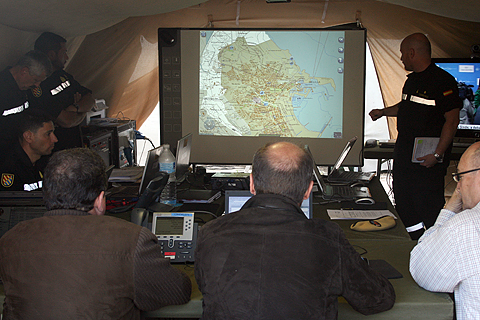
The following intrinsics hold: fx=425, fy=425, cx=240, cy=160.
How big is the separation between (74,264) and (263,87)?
2.88 meters

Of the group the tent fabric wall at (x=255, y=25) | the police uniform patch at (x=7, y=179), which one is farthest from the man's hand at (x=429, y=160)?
the police uniform patch at (x=7, y=179)

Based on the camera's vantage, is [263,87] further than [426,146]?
Yes

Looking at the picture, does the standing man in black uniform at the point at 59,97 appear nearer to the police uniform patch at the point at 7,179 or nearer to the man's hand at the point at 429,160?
the police uniform patch at the point at 7,179

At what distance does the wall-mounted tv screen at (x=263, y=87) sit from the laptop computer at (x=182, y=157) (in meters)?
0.61

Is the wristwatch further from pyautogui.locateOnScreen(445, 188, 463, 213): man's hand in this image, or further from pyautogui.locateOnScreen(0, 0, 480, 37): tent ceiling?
pyautogui.locateOnScreen(445, 188, 463, 213): man's hand

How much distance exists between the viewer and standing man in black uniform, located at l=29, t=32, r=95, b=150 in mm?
3934

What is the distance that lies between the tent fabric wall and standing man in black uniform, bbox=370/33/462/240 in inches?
68.3

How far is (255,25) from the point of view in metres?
5.12

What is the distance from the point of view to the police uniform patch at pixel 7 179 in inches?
110

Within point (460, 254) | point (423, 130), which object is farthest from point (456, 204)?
point (423, 130)

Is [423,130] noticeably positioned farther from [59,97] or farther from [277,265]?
[59,97]

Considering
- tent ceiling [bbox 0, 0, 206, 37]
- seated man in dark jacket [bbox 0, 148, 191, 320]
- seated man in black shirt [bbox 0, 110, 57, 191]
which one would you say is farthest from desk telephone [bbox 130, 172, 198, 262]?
tent ceiling [bbox 0, 0, 206, 37]

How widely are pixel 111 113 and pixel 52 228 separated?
447 centimetres

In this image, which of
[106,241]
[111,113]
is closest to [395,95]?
[111,113]
